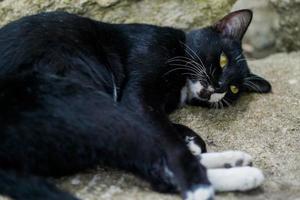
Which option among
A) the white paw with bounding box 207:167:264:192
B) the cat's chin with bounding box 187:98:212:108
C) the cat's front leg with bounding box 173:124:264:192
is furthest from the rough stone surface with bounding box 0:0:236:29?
the white paw with bounding box 207:167:264:192

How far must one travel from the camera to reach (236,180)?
1925 millimetres

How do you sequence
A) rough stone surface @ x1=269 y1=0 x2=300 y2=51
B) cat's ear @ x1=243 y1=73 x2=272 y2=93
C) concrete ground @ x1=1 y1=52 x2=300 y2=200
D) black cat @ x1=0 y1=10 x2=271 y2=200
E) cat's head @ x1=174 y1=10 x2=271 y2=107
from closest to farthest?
black cat @ x1=0 y1=10 x2=271 y2=200 < concrete ground @ x1=1 y1=52 x2=300 y2=200 < cat's head @ x1=174 y1=10 x2=271 y2=107 < cat's ear @ x1=243 y1=73 x2=272 y2=93 < rough stone surface @ x1=269 y1=0 x2=300 y2=51

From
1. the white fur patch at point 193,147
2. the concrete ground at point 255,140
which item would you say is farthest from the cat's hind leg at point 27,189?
the white fur patch at point 193,147

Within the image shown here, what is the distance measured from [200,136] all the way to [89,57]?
628 millimetres

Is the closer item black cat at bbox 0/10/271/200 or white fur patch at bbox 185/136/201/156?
black cat at bbox 0/10/271/200

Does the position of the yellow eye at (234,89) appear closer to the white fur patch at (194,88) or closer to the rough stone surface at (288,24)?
the white fur patch at (194,88)

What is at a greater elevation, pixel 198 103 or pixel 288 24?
pixel 198 103

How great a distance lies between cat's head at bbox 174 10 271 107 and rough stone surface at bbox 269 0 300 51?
90 cm

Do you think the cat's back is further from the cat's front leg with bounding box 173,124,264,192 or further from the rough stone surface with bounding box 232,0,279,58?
the rough stone surface with bounding box 232,0,279,58

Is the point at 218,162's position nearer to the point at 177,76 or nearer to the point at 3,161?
the point at 177,76

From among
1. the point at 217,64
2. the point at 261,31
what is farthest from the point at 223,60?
the point at 261,31

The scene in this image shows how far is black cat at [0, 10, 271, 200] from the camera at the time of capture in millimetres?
1788

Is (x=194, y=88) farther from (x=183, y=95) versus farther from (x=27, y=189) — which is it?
(x=27, y=189)

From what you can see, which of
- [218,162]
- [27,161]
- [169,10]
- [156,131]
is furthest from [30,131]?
[169,10]
